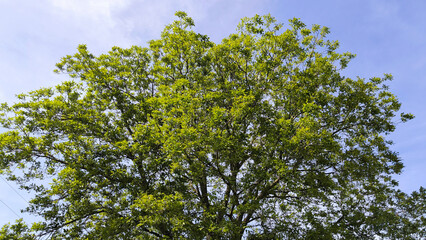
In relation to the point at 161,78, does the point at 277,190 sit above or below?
below

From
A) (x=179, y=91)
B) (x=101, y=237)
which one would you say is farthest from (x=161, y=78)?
(x=101, y=237)

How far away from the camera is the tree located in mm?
14844

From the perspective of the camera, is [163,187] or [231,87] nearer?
[163,187]

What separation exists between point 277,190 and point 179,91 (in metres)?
7.44

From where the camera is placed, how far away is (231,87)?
18.0 metres

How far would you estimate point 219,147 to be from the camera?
47.2ft

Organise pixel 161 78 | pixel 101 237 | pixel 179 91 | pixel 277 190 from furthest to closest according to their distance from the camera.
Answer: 1. pixel 161 78
2. pixel 277 190
3. pixel 179 91
4. pixel 101 237

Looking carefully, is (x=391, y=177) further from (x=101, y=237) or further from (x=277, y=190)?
(x=101, y=237)

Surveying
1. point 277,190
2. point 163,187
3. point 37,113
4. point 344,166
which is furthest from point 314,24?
point 37,113

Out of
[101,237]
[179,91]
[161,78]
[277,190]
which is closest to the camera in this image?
[101,237]

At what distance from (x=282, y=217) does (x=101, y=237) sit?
9.13 meters

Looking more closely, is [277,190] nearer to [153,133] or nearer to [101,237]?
[153,133]

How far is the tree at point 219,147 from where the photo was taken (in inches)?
584

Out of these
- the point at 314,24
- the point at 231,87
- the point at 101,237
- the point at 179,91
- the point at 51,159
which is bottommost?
the point at 101,237
